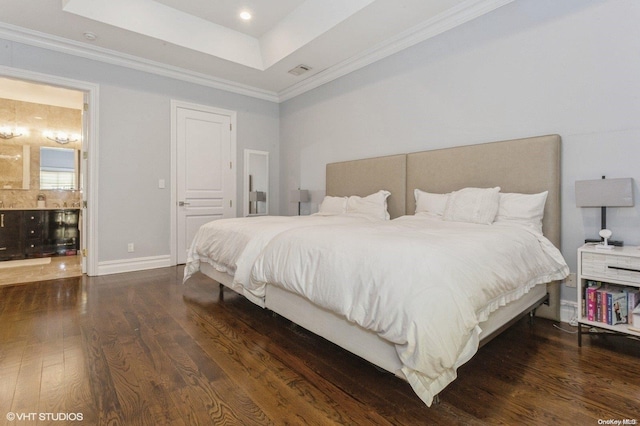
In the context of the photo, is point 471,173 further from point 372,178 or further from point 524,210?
point 372,178

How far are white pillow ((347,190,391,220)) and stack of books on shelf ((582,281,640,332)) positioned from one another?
1.91 meters

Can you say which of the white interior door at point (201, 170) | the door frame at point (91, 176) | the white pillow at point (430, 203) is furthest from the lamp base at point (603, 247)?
the door frame at point (91, 176)

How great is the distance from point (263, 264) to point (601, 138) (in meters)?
2.71

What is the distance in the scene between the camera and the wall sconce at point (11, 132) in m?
5.65

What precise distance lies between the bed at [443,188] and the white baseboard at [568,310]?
71 millimetres

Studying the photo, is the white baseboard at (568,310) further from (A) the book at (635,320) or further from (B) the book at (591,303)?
(A) the book at (635,320)

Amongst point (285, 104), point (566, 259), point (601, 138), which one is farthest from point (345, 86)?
point (566, 259)

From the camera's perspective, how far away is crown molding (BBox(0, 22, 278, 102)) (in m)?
3.58

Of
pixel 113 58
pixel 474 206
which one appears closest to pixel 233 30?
pixel 113 58

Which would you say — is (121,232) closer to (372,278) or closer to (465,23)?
(372,278)

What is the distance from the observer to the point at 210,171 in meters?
5.06

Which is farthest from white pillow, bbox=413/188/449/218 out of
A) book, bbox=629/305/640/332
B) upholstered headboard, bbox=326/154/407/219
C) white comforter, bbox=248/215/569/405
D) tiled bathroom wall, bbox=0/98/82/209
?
tiled bathroom wall, bbox=0/98/82/209

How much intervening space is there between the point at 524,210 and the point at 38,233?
720cm

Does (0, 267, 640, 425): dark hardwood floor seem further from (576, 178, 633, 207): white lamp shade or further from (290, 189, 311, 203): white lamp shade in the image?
(290, 189, 311, 203): white lamp shade
